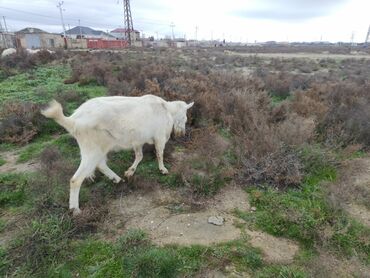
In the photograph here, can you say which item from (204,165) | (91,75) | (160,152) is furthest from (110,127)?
(91,75)

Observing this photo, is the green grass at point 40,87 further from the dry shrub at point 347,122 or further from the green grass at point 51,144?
the dry shrub at point 347,122

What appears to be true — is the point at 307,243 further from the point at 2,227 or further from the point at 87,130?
the point at 2,227

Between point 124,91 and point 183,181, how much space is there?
534cm

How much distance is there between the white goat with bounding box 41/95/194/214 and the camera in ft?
12.9

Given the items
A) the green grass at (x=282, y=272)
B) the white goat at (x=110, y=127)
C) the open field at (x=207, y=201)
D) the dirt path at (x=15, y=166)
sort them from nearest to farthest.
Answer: the green grass at (x=282, y=272)
the open field at (x=207, y=201)
the white goat at (x=110, y=127)
the dirt path at (x=15, y=166)

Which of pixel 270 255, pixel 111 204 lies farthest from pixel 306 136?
pixel 111 204

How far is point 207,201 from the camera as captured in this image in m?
4.45

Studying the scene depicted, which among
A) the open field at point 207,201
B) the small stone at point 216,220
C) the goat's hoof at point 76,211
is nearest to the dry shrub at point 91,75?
the open field at point 207,201

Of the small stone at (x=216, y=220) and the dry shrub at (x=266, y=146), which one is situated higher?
the dry shrub at (x=266, y=146)

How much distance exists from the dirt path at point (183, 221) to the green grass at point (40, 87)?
6.55 m

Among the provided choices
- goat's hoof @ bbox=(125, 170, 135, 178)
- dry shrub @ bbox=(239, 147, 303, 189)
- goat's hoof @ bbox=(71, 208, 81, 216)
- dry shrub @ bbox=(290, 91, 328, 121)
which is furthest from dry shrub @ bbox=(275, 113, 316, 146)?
goat's hoof @ bbox=(71, 208, 81, 216)

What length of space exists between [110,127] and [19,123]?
4.12 metres

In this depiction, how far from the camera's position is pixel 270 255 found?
3.42m

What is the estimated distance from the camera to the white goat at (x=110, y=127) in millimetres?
3920
